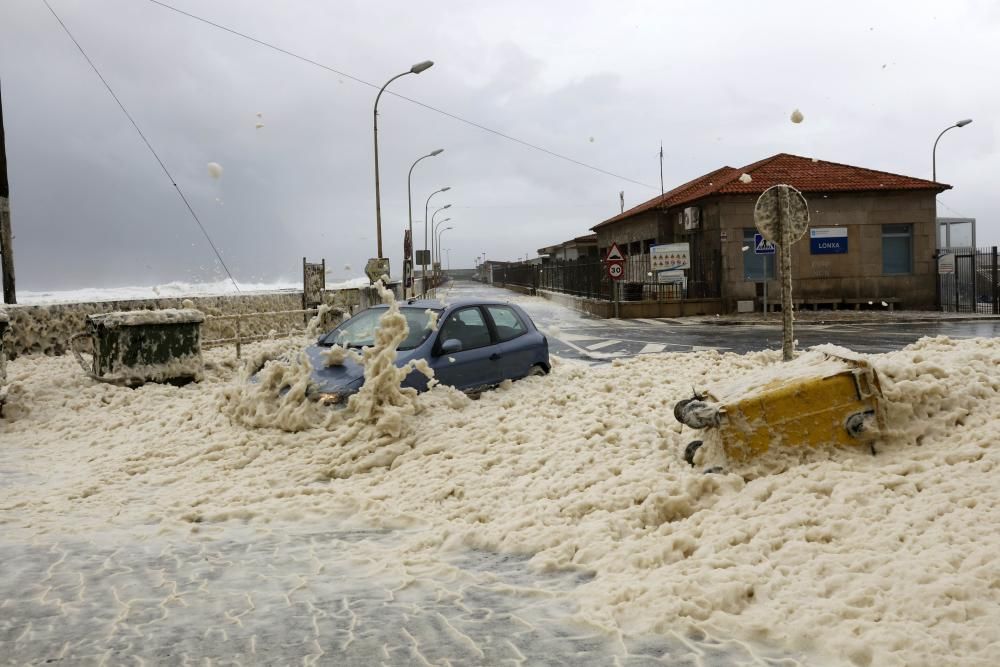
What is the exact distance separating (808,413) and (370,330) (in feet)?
17.4

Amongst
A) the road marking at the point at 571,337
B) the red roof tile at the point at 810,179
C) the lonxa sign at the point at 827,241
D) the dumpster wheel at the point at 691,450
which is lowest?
the dumpster wheel at the point at 691,450

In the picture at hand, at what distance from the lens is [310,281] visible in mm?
21078

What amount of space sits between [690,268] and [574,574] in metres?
27.9

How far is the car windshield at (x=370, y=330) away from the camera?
8.90m

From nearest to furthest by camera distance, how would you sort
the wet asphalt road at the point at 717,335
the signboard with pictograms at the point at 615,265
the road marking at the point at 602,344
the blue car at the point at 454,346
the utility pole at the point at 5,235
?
1. the blue car at the point at 454,346
2. the utility pole at the point at 5,235
3. the wet asphalt road at the point at 717,335
4. the road marking at the point at 602,344
5. the signboard with pictograms at the point at 615,265

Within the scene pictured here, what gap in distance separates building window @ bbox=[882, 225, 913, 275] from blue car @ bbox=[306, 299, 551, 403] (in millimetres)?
23960

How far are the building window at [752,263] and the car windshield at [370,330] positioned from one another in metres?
22.5

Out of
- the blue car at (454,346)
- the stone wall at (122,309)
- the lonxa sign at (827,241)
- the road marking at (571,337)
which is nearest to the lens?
the blue car at (454,346)

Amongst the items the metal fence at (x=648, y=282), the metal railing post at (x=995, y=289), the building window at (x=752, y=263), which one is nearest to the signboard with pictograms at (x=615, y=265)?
the metal fence at (x=648, y=282)

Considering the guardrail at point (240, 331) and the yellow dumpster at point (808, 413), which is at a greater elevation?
the guardrail at point (240, 331)

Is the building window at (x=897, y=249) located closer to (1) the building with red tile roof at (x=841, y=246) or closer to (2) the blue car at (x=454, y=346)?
(1) the building with red tile roof at (x=841, y=246)

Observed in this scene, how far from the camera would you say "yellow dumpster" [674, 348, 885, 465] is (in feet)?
17.7

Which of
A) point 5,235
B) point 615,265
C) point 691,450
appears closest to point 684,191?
point 615,265

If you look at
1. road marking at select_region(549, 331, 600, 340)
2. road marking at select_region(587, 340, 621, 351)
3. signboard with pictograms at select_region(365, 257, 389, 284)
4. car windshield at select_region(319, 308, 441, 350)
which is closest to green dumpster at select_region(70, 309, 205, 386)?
car windshield at select_region(319, 308, 441, 350)
